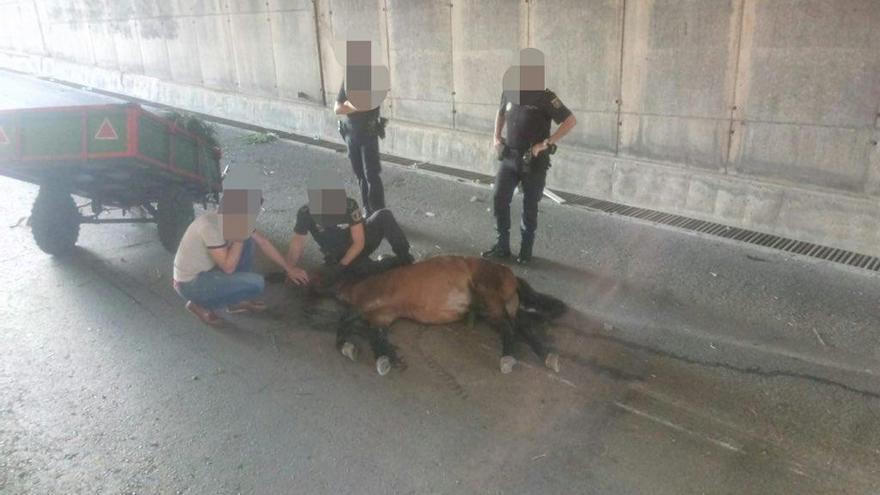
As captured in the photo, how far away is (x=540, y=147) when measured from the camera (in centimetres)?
516

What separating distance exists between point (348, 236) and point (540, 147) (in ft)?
5.65

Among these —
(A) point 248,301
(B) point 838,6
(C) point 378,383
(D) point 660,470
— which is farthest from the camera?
→ (B) point 838,6

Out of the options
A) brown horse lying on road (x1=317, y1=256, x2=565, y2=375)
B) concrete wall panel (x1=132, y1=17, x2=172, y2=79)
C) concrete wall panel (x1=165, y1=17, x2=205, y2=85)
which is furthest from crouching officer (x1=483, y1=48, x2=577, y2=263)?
concrete wall panel (x1=132, y1=17, x2=172, y2=79)

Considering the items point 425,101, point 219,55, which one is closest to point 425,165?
point 425,101

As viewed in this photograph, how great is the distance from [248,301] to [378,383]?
153 centimetres

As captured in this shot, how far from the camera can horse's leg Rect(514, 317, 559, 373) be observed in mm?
3969

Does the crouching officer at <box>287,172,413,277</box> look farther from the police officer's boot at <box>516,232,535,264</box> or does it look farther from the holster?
the holster

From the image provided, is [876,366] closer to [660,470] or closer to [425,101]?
[660,470]

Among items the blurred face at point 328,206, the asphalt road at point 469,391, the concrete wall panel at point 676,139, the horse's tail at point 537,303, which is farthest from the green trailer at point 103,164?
the concrete wall panel at point 676,139

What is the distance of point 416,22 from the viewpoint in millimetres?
8758

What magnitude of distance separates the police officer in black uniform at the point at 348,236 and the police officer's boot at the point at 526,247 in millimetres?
1192

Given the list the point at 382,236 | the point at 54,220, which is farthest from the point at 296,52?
the point at 382,236

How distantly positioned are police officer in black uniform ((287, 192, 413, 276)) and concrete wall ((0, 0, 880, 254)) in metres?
3.32

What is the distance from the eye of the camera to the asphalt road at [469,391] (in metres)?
3.13
